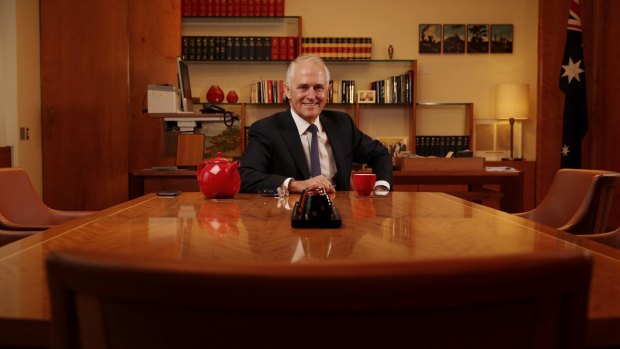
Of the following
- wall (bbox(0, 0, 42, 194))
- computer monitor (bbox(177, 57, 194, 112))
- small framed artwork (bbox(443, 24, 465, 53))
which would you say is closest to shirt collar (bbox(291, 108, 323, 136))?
computer monitor (bbox(177, 57, 194, 112))

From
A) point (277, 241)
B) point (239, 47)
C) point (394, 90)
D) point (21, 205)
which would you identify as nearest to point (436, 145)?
point (394, 90)

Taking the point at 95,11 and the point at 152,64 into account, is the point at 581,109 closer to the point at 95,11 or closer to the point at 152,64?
the point at 152,64

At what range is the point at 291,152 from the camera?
2.58 meters

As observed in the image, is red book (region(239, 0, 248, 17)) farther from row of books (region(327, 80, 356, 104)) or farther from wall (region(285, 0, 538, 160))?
row of books (region(327, 80, 356, 104))

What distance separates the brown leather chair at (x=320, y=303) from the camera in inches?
15.8

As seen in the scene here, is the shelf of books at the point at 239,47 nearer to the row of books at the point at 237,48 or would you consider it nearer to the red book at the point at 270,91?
the row of books at the point at 237,48

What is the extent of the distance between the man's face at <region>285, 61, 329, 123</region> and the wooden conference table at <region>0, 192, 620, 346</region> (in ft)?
3.61

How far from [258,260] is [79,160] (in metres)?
3.95

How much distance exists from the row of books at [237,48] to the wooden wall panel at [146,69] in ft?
1.96

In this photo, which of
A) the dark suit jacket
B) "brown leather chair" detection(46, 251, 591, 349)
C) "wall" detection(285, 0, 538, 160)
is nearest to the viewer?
"brown leather chair" detection(46, 251, 591, 349)

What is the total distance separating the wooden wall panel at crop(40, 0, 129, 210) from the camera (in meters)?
4.32

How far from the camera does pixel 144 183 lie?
3.46 metres

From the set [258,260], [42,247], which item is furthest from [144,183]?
[258,260]

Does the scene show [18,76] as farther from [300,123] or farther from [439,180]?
[439,180]
